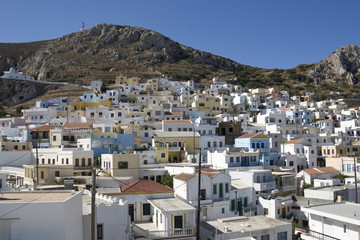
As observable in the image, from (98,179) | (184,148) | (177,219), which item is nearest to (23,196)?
(177,219)

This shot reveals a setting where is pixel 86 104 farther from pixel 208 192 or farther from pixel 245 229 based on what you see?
pixel 245 229

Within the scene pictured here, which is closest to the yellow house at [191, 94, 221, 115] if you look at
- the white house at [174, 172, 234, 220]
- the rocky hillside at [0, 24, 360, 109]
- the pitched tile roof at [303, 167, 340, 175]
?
the pitched tile roof at [303, 167, 340, 175]

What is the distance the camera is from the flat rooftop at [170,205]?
20438mm

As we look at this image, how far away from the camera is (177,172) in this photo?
33000 mm

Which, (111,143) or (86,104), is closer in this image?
(111,143)

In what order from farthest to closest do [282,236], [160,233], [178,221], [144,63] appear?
[144,63] → [282,236] → [178,221] → [160,233]

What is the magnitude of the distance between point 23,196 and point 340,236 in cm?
1525

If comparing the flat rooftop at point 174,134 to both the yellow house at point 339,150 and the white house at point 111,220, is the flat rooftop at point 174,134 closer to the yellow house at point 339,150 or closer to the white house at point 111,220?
the yellow house at point 339,150

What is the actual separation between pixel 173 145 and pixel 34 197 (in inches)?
1215

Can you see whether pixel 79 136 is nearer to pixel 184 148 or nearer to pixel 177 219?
pixel 184 148

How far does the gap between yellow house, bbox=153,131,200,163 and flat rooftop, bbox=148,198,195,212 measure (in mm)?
17967

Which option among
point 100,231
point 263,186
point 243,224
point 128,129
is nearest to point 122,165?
point 263,186

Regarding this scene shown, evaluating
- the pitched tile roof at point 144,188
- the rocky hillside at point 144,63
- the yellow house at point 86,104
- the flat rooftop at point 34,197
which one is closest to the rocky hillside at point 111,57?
the rocky hillside at point 144,63

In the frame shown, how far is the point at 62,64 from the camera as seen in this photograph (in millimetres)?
117688
